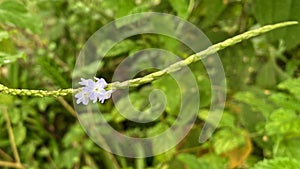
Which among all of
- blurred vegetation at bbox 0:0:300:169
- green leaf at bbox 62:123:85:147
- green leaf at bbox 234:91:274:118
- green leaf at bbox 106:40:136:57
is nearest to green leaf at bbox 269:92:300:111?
blurred vegetation at bbox 0:0:300:169

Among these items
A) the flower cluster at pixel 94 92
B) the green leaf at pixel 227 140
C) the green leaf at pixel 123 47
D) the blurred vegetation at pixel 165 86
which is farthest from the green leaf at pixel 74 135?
the flower cluster at pixel 94 92

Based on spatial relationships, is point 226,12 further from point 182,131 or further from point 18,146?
point 18,146

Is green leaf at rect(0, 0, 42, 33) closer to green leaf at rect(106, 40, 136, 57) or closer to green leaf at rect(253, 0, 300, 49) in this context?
green leaf at rect(106, 40, 136, 57)

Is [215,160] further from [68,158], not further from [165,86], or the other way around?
[68,158]

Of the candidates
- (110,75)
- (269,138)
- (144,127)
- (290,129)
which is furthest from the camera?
(110,75)

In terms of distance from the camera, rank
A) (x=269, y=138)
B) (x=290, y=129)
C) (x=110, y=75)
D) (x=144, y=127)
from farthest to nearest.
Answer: (x=110, y=75) → (x=144, y=127) → (x=269, y=138) → (x=290, y=129)

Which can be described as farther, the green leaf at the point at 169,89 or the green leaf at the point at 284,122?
the green leaf at the point at 169,89

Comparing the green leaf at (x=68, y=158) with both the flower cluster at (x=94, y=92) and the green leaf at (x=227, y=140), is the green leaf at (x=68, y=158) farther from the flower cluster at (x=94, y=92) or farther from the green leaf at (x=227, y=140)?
the flower cluster at (x=94, y=92)

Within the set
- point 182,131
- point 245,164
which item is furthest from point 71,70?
point 245,164
